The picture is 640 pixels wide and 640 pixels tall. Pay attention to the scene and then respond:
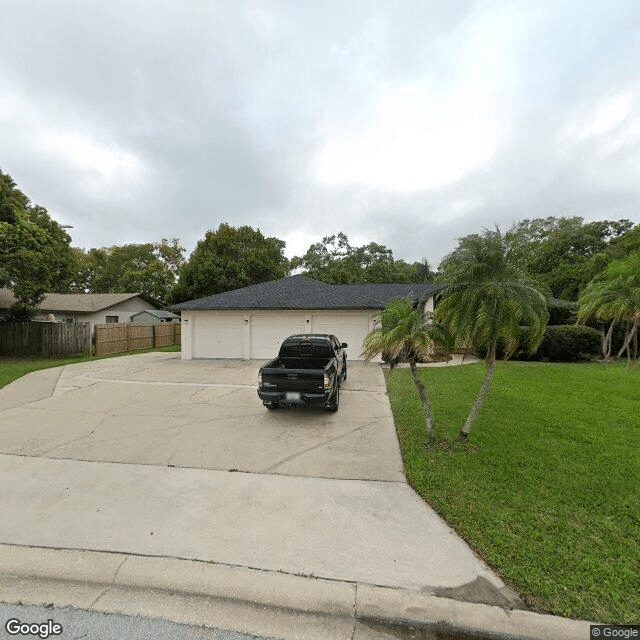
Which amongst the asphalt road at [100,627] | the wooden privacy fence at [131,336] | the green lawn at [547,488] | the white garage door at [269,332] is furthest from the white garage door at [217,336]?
the asphalt road at [100,627]

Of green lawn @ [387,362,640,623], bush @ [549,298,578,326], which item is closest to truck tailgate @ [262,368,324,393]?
green lawn @ [387,362,640,623]

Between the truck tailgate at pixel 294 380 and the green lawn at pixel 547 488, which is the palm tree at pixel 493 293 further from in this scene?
the truck tailgate at pixel 294 380

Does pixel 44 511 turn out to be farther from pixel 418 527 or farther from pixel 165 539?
pixel 418 527

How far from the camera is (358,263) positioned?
40.9 metres

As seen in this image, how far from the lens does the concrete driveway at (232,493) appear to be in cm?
273

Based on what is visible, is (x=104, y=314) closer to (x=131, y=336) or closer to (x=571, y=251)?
(x=131, y=336)

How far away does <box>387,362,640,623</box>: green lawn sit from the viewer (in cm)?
242

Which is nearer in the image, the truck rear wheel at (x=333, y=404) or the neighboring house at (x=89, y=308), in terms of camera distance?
the truck rear wheel at (x=333, y=404)

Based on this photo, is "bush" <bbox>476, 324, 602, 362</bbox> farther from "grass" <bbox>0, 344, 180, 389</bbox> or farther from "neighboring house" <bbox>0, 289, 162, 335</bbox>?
"neighboring house" <bbox>0, 289, 162, 335</bbox>

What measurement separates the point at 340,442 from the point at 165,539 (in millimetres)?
2984

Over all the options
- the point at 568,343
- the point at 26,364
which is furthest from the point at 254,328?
the point at 568,343

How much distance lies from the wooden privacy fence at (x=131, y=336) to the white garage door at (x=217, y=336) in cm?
553

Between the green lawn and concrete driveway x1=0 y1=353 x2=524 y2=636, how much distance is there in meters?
0.30

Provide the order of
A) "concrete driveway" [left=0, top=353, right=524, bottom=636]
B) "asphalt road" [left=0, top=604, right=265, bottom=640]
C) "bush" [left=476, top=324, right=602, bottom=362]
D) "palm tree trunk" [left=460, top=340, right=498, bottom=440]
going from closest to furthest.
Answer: "asphalt road" [left=0, top=604, right=265, bottom=640], "concrete driveway" [left=0, top=353, right=524, bottom=636], "palm tree trunk" [left=460, top=340, right=498, bottom=440], "bush" [left=476, top=324, right=602, bottom=362]
